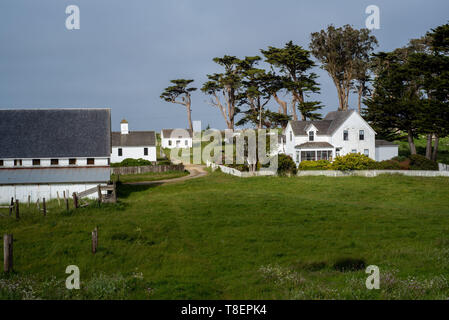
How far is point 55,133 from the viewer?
38938mm

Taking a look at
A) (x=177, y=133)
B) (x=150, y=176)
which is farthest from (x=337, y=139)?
(x=177, y=133)

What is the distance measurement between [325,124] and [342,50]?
18.8 meters

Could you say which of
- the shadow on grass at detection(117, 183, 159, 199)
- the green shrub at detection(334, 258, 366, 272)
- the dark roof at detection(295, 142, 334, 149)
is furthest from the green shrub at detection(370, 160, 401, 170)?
the green shrub at detection(334, 258, 366, 272)

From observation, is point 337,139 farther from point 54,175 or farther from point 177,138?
point 177,138

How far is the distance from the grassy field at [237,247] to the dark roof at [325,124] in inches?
910

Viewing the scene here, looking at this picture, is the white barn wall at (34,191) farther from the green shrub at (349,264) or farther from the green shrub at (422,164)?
the green shrub at (422,164)

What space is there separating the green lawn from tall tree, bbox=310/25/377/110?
34.4m

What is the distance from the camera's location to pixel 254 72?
6309 centimetres

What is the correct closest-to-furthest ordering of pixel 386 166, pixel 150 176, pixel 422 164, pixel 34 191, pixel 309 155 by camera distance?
pixel 34 191
pixel 386 166
pixel 422 164
pixel 150 176
pixel 309 155

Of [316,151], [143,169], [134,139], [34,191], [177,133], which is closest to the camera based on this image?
[34,191]

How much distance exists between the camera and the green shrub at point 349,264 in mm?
13865

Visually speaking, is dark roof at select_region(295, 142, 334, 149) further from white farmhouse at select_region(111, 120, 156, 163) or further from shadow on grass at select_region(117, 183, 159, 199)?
white farmhouse at select_region(111, 120, 156, 163)

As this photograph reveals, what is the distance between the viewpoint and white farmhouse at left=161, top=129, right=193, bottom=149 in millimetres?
91500
